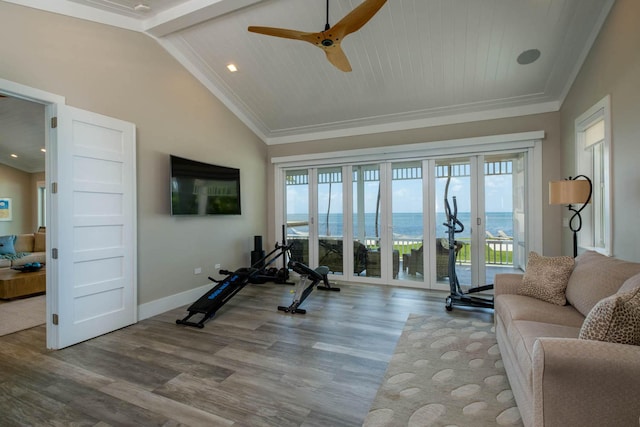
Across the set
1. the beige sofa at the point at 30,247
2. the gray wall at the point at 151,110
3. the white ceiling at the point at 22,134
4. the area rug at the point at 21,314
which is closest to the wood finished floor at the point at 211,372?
the area rug at the point at 21,314

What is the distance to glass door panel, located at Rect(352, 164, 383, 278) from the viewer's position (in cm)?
543

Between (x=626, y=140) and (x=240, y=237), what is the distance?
521cm

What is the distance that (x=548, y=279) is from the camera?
8.45 feet

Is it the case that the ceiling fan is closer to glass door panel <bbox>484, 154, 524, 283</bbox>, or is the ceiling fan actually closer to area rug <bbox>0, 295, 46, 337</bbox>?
glass door panel <bbox>484, 154, 524, 283</bbox>

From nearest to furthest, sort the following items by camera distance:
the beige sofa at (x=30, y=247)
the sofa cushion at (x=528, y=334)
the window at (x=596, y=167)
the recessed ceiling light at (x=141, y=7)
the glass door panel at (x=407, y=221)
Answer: the sofa cushion at (x=528, y=334) → the window at (x=596, y=167) → the recessed ceiling light at (x=141, y=7) → the glass door panel at (x=407, y=221) → the beige sofa at (x=30, y=247)

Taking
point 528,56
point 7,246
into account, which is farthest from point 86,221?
point 528,56

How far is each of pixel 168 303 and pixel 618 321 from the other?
14.5ft

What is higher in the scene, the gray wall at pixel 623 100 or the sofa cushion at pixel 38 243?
the gray wall at pixel 623 100

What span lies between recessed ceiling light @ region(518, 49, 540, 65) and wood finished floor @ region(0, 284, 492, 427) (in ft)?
10.5

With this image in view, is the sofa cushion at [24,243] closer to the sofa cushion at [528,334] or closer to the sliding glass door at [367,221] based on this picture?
the sliding glass door at [367,221]

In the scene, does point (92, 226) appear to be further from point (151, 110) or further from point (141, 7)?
point (141, 7)

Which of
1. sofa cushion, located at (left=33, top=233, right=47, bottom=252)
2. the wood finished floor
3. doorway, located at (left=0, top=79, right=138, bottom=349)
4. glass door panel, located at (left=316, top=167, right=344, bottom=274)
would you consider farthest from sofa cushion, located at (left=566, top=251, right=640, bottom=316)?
sofa cushion, located at (left=33, top=233, right=47, bottom=252)

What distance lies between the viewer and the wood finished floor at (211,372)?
1.95 meters

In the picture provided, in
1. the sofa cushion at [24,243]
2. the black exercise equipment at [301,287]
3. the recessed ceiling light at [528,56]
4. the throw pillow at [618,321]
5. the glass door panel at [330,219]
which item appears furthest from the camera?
the sofa cushion at [24,243]
